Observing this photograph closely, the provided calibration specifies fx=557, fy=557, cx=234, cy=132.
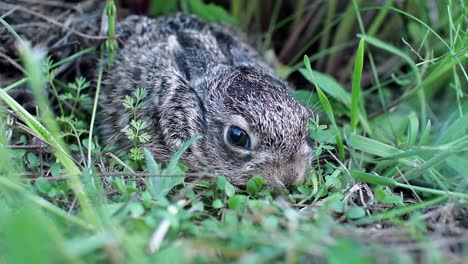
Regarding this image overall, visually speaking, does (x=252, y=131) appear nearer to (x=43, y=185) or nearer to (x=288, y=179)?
(x=288, y=179)

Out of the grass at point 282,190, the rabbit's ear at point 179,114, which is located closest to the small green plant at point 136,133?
the grass at point 282,190

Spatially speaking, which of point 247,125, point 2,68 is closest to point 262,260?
point 247,125

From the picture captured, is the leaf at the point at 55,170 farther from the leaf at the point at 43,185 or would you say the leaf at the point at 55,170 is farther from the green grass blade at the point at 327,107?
the green grass blade at the point at 327,107

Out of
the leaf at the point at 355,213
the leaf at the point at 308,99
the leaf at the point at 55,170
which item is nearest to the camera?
the leaf at the point at 355,213

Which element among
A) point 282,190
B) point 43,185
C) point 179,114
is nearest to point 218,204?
point 282,190

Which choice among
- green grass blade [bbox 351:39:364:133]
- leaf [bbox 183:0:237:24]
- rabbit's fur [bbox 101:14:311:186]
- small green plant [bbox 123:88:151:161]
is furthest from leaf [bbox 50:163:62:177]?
leaf [bbox 183:0:237:24]
